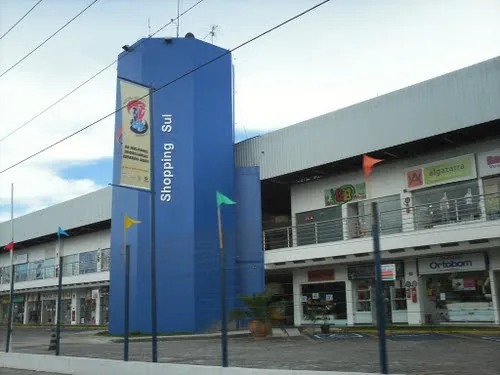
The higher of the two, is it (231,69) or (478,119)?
(231,69)

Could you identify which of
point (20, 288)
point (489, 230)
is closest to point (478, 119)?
point (489, 230)

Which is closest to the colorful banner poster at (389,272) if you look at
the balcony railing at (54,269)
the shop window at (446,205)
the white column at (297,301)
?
the shop window at (446,205)

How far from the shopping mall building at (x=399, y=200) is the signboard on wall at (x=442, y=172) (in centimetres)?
4

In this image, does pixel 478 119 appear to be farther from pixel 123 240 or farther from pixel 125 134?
pixel 123 240

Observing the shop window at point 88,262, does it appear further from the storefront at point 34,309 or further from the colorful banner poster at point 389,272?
the colorful banner poster at point 389,272

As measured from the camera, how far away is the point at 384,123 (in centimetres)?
2359

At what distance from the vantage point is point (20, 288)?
49.4 meters

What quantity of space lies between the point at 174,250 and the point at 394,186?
401 inches

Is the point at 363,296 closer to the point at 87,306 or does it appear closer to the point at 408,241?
the point at 408,241

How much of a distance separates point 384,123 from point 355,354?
1194 centimetres

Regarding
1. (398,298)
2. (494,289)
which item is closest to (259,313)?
(398,298)

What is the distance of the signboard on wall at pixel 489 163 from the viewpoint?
2158cm

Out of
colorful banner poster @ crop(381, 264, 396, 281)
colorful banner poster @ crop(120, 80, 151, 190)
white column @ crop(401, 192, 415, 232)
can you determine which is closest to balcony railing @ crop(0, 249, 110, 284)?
white column @ crop(401, 192, 415, 232)

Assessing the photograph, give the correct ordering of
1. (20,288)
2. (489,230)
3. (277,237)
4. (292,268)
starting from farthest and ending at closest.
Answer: (20,288)
(277,237)
(292,268)
(489,230)
